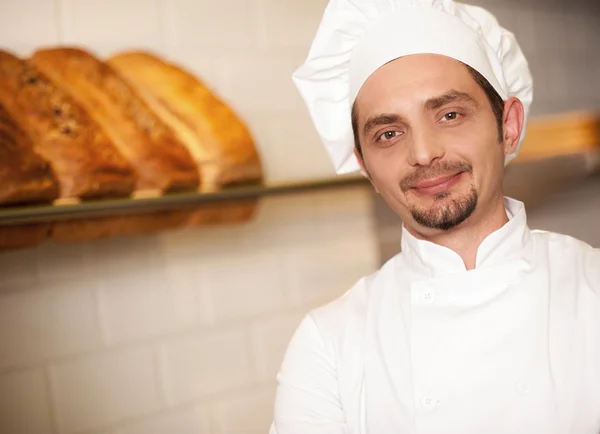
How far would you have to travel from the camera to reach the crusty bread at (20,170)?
1.22m

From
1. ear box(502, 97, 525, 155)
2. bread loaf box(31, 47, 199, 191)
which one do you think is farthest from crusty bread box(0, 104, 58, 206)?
ear box(502, 97, 525, 155)

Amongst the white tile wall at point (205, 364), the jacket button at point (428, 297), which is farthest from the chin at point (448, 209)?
the white tile wall at point (205, 364)

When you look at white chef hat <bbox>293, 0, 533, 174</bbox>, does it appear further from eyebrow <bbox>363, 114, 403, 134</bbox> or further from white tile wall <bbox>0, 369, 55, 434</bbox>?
white tile wall <bbox>0, 369, 55, 434</bbox>

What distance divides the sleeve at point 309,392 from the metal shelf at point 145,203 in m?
0.33

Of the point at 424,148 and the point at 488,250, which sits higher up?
the point at 424,148

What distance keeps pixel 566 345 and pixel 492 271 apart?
0.15 meters

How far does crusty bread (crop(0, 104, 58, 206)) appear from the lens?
1.22m

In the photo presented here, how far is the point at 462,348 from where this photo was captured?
45.8 inches

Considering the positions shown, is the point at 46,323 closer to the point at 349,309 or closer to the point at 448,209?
the point at 349,309

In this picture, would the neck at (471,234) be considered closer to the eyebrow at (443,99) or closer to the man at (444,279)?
the man at (444,279)

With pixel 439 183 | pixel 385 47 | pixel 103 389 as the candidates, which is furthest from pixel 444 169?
pixel 103 389

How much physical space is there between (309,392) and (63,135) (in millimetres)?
593

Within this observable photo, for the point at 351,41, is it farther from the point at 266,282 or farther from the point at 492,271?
the point at 266,282

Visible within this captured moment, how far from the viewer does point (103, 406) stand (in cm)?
157
